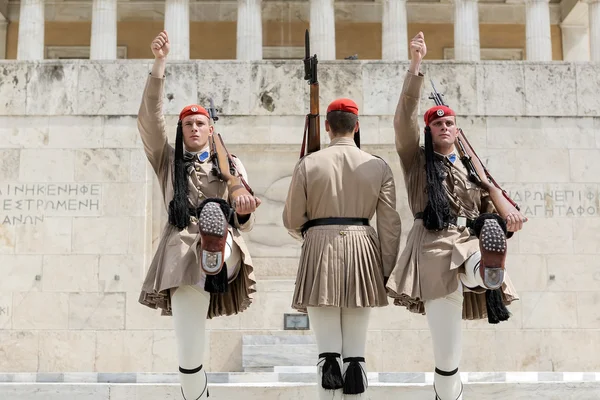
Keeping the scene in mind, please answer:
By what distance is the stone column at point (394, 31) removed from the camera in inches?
714

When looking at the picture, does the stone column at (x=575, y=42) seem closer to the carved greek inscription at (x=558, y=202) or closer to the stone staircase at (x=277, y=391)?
the carved greek inscription at (x=558, y=202)

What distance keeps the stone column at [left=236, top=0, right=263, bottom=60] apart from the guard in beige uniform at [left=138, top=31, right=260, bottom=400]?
10.5 m

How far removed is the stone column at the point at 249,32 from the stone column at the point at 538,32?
542cm

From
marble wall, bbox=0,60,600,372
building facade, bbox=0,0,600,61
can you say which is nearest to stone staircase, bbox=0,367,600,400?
marble wall, bbox=0,60,600,372

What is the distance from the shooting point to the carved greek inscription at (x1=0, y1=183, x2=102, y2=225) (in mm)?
14859

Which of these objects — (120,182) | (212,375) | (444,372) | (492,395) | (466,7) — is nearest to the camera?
(444,372)

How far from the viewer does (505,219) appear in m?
7.05

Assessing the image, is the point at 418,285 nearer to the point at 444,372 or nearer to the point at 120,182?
the point at 444,372

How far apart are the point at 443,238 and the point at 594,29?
13.5m

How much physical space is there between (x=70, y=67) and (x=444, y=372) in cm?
1076

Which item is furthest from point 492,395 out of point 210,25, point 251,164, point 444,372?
point 210,25

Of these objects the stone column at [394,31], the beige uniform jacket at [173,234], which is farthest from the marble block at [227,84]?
the beige uniform jacket at [173,234]

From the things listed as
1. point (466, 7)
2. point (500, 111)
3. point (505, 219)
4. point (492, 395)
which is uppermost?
point (466, 7)

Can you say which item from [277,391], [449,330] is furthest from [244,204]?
[277,391]
